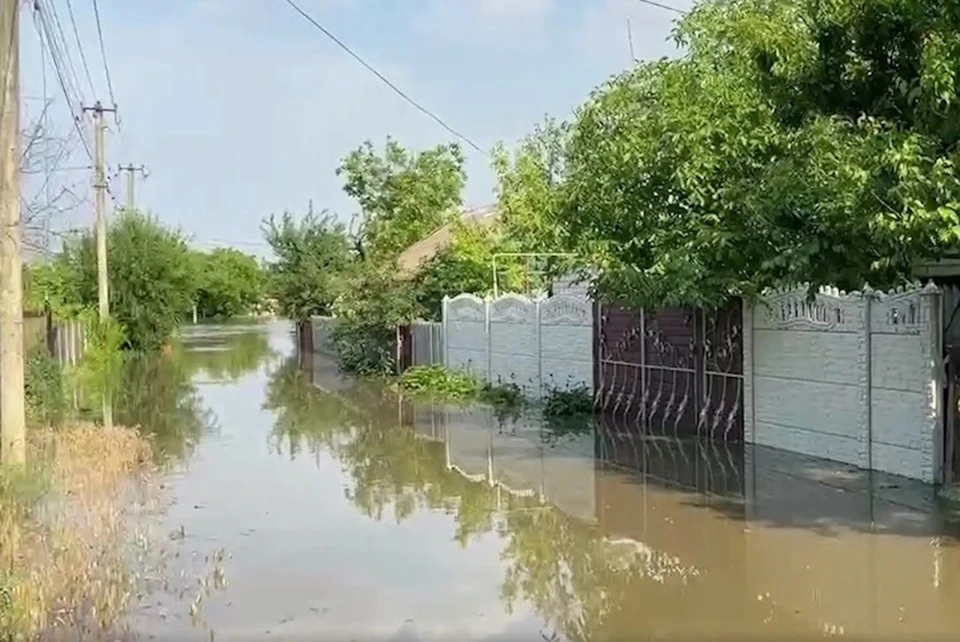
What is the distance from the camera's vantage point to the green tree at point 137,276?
A: 3734 centimetres

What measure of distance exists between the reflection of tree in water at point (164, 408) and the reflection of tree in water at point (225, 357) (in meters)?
1.16

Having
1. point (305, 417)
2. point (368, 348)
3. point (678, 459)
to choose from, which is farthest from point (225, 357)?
point (678, 459)

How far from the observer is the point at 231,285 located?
99.7 m

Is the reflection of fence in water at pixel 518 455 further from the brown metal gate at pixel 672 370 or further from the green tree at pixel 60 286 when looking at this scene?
the green tree at pixel 60 286

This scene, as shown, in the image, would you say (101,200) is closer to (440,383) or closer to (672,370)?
(440,383)

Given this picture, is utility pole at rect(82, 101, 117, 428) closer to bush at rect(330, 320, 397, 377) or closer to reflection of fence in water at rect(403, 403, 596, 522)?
bush at rect(330, 320, 397, 377)

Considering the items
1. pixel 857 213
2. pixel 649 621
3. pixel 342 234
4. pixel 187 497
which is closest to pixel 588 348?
pixel 187 497

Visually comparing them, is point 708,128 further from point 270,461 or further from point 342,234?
point 342,234

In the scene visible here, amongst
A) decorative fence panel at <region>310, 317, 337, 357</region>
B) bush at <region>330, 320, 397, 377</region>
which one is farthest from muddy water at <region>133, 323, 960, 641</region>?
decorative fence panel at <region>310, 317, 337, 357</region>

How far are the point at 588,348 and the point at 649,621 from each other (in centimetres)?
1128

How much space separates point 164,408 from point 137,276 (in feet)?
61.0

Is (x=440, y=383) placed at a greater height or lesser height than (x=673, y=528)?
greater

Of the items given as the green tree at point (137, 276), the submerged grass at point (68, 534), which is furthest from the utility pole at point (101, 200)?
the submerged grass at point (68, 534)

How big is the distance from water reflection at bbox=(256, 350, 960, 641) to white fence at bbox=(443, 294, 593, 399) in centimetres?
282
